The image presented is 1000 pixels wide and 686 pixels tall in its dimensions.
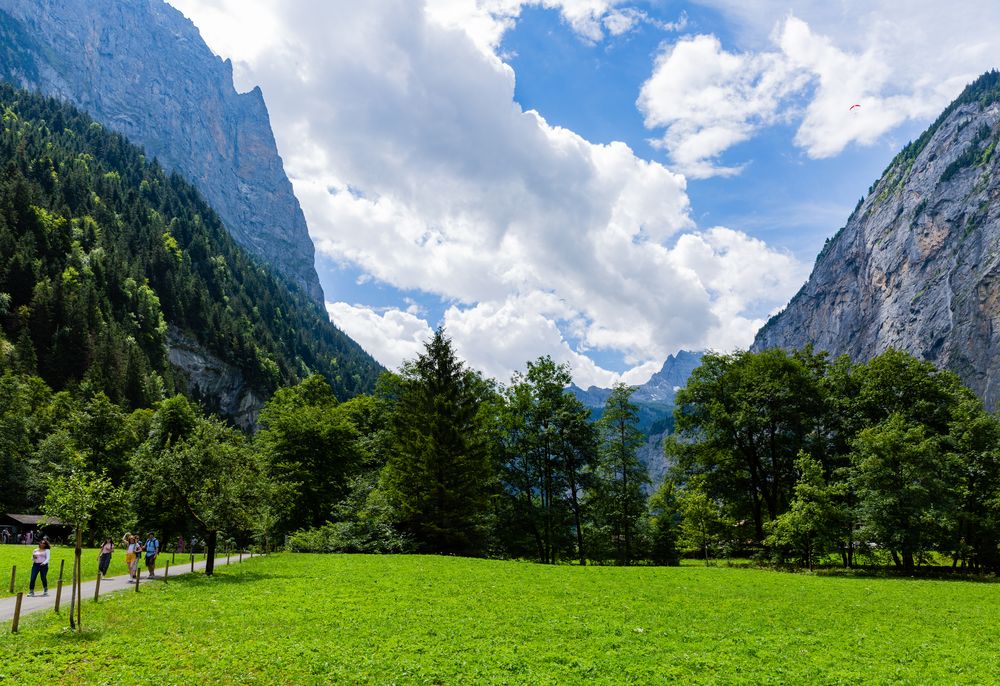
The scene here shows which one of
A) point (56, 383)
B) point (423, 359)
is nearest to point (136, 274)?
point (56, 383)

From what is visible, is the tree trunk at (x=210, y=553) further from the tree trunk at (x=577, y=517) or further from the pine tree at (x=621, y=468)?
the pine tree at (x=621, y=468)

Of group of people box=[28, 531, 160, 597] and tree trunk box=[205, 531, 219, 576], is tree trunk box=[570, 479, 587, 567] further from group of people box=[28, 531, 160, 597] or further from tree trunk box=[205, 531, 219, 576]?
group of people box=[28, 531, 160, 597]

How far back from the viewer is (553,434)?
54.7 meters

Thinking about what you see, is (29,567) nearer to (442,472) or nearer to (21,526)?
(442,472)

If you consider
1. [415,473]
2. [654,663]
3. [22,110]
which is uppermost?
[22,110]

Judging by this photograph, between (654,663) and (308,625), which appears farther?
(308,625)

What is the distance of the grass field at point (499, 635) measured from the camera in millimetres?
14031

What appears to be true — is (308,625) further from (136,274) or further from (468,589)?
(136,274)

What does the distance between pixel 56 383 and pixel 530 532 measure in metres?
102

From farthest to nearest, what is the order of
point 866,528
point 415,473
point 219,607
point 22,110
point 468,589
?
point 22,110 < point 415,473 < point 866,528 < point 468,589 < point 219,607

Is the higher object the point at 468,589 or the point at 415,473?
the point at 415,473

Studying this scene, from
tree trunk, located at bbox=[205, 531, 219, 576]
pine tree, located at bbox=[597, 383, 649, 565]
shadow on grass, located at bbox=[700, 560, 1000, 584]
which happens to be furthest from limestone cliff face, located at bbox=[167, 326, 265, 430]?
shadow on grass, located at bbox=[700, 560, 1000, 584]

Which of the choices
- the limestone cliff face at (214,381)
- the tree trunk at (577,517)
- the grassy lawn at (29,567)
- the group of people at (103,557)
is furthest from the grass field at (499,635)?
the limestone cliff face at (214,381)

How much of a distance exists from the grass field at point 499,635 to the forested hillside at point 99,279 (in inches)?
3909
